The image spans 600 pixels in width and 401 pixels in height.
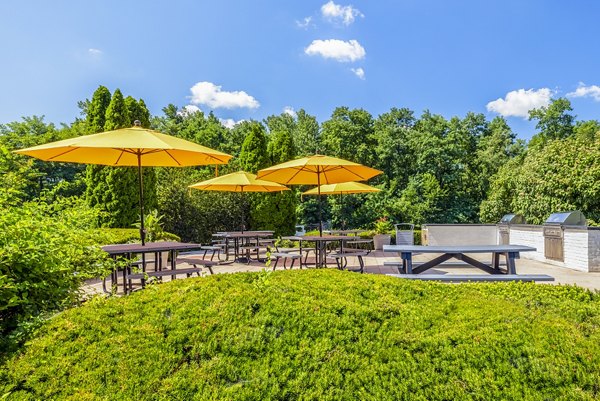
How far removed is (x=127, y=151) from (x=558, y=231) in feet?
29.6

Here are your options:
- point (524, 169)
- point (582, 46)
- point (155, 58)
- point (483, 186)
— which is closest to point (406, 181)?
point (483, 186)

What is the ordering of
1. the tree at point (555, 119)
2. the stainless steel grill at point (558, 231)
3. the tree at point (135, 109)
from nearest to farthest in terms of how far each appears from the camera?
the stainless steel grill at point (558, 231) < the tree at point (135, 109) < the tree at point (555, 119)

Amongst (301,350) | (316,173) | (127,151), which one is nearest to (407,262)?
(316,173)

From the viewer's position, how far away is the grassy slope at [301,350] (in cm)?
185

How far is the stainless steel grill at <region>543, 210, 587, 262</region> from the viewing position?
827cm

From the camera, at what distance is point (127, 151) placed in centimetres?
535

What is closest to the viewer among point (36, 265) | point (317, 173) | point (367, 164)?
point (36, 265)

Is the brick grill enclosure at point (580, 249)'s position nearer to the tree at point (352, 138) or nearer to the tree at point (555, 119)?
the tree at point (352, 138)

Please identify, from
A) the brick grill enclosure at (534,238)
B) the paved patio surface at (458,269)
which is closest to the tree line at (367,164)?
the brick grill enclosure at (534,238)

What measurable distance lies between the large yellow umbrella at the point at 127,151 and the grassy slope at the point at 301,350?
241 centimetres

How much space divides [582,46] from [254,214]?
1604cm

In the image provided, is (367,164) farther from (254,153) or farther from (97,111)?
(97,111)

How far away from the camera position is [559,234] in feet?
27.2

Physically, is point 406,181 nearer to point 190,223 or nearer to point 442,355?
point 190,223
